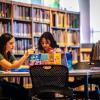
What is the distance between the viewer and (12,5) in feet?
17.5

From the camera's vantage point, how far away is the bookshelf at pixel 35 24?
5.36 meters

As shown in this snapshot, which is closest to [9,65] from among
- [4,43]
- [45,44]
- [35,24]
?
[4,43]

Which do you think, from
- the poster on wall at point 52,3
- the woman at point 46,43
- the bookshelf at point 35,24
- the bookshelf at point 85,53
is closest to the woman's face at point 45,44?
the woman at point 46,43

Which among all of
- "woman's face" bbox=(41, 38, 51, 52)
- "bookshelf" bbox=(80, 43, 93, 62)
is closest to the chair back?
"woman's face" bbox=(41, 38, 51, 52)

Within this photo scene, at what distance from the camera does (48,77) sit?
3072 mm

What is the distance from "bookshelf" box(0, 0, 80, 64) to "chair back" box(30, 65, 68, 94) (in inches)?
94.2

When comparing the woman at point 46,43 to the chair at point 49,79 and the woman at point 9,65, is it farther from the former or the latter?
the chair at point 49,79

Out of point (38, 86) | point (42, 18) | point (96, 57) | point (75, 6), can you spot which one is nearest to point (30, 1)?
point (42, 18)

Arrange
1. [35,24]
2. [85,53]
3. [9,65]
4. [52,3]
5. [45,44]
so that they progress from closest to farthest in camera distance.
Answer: [9,65], [45,44], [35,24], [52,3], [85,53]

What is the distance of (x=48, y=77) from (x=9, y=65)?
1.78 ft

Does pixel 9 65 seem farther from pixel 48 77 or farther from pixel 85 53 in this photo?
pixel 85 53

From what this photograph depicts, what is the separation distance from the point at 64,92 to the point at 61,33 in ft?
11.8

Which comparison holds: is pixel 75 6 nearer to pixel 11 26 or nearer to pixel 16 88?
pixel 11 26

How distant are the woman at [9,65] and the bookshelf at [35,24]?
57.9 inches
